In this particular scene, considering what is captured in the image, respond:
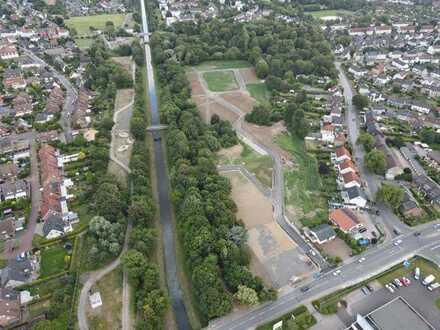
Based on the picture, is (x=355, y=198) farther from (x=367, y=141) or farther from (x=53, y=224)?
(x=53, y=224)

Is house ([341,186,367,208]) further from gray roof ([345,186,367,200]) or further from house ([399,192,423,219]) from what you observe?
house ([399,192,423,219])

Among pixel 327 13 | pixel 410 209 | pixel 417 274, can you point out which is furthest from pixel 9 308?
pixel 327 13

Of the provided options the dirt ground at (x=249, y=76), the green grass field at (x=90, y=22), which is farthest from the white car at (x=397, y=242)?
the green grass field at (x=90, y=22)

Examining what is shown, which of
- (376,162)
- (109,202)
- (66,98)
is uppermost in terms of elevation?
(66,98)

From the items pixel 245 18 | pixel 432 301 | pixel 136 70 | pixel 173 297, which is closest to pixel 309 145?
pixel 432 301

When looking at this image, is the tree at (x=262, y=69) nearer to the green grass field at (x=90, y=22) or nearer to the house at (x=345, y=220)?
the house at (x=345, y=220)

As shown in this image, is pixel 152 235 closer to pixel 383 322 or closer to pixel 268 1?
pixel 383 322
